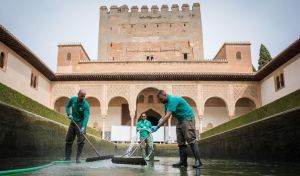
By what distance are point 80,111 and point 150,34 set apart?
29.0 m

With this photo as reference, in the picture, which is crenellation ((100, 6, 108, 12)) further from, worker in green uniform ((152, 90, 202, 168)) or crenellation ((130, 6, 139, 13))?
worker in green uniform ((152, 90, 202, 168))

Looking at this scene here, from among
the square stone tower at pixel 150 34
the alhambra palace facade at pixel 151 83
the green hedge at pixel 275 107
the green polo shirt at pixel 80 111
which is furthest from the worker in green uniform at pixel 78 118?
the square stone tower at pixel 150 34

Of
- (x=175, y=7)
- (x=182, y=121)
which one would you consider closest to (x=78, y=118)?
(x=182, y=121)

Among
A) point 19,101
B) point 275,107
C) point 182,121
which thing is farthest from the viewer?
point 275,107

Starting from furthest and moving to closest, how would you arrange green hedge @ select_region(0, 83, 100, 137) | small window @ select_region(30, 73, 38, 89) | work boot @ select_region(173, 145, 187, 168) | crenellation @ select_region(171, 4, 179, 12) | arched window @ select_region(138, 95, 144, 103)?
1. crenellation @ select_region(171, 4, 179, 12)
2. arched window @ select_region(138, 95, 144, 103)
3. small window @ select_region(30, 73, 38, 89)
4. green hedge @ select_region(0, 83, 100, 137)
5. work boot @ select_region(173, 145, 187, 168)

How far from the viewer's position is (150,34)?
34625mm

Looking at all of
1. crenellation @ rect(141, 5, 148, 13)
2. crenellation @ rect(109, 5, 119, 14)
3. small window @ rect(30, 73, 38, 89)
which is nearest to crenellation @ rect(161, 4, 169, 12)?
crenellation @ rect(141, 5, 148, 13)

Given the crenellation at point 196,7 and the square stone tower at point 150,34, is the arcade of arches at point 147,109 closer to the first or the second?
the square stone tower at point 150,34

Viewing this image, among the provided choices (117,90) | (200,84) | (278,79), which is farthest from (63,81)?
(278,79)

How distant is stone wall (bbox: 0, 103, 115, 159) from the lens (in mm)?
5688

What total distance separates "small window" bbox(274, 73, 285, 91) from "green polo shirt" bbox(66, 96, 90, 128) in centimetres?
1625

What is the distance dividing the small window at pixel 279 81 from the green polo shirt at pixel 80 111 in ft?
53.3

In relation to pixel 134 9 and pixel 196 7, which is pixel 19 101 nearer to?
pixel 134 9

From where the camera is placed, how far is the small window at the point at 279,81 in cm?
1956
